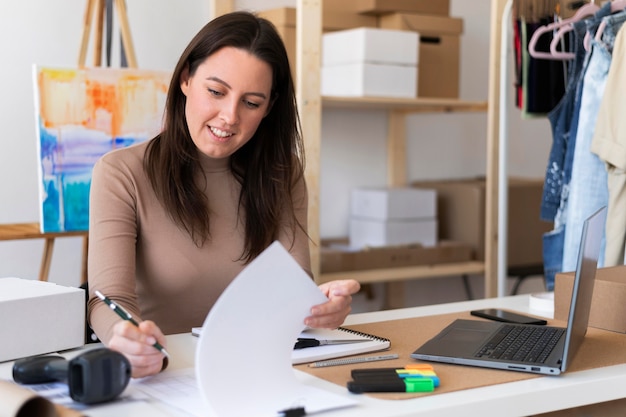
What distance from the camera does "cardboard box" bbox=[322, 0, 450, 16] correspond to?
3482 millimetres

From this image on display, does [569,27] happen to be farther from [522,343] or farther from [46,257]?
[46,257]

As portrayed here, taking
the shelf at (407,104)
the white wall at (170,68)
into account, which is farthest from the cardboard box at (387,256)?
the shelf at (407,104)

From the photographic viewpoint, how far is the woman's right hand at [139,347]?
4.08 feet

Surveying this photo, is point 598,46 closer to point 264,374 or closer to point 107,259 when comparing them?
point 107,259

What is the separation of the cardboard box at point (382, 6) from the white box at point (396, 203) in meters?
0.74

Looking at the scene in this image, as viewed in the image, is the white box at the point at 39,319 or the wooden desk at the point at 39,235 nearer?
the white box at the point at 39,319

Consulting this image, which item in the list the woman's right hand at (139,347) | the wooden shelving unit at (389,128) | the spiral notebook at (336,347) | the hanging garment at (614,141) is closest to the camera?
the woman's right hand at (139,347)

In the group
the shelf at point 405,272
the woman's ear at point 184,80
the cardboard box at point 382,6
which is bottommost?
the shelf at point 405,272

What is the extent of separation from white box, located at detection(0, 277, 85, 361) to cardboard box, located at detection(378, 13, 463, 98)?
7.88 feet

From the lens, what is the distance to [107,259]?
159cm

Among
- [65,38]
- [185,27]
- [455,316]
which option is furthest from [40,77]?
[455,316]

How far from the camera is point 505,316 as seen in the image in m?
1.74

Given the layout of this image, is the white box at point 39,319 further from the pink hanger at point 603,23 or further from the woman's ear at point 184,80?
the pink hanger at point 603,23

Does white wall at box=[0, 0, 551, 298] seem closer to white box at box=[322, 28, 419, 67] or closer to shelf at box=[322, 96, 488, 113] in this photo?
shelf at box=[322, 96, 488, 113]
